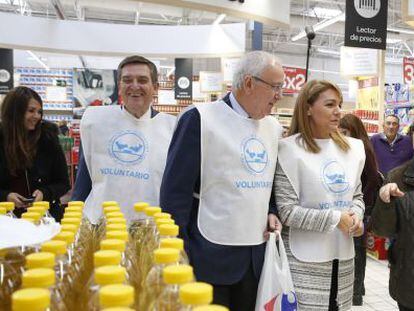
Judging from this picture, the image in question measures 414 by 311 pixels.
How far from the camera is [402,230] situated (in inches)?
78.9

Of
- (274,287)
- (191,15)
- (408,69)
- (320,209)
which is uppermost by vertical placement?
(191,15)

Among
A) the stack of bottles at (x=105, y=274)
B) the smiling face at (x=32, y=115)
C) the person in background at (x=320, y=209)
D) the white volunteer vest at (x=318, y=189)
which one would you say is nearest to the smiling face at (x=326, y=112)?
the person in background at (x=320, y=209)

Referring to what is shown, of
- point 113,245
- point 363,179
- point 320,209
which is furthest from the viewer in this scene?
point 363,179

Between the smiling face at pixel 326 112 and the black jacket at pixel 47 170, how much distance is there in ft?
5.22

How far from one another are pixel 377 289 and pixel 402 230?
3002 millimetres

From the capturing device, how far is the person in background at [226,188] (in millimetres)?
1739

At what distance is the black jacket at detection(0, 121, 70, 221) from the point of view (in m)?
2.59

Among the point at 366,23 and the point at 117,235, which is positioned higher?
the point at 366,23

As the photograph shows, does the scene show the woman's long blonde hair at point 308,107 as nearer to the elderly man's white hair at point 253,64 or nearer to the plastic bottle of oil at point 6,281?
the elderly man's white hair at point 253,64

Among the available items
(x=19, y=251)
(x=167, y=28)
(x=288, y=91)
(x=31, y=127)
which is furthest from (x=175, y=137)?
(x=288, y=91)

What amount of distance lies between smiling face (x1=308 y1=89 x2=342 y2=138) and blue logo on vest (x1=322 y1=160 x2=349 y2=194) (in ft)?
0.56

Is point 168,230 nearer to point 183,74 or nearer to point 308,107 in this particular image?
point 308,107

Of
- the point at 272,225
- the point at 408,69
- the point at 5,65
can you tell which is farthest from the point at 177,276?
the point at 408,69

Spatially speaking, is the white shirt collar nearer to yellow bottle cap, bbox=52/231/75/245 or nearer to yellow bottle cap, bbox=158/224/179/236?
yellow bottle cap, bbox=158/224/179/236
